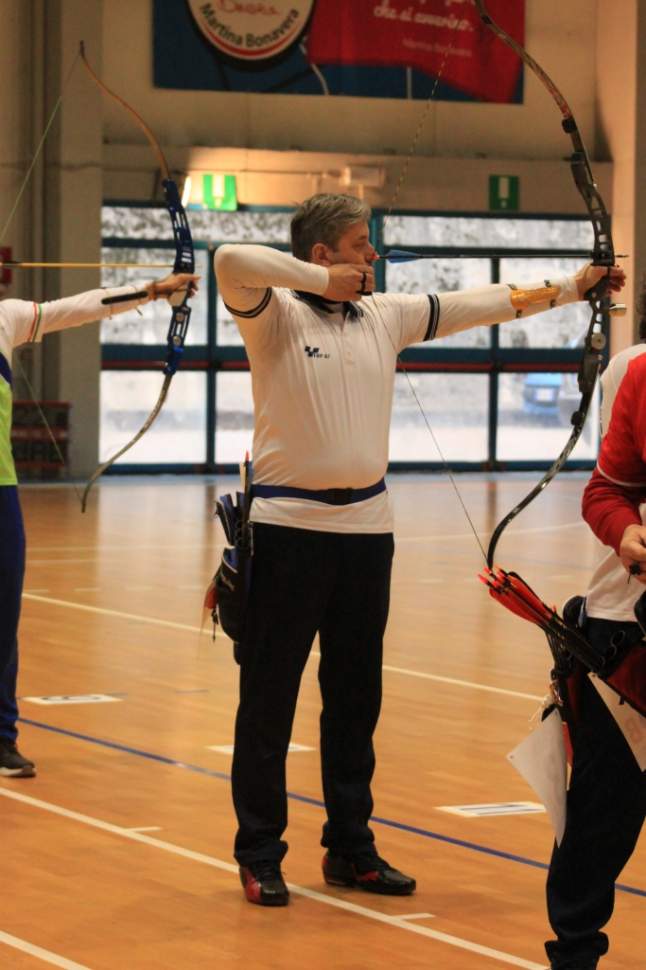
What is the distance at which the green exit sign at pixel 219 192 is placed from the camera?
739 inches

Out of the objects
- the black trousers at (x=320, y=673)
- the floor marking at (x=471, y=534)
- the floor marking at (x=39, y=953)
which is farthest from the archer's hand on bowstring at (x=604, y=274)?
the floor marking at (x=471, y=534)

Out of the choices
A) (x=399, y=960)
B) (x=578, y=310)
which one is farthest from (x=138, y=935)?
(x=578, y=310)

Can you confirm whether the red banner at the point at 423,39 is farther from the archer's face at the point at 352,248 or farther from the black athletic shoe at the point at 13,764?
the archer's face at the point at 352,248

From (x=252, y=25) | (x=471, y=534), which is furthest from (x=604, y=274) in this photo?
(x=252, y=25)

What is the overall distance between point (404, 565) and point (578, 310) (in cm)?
1034

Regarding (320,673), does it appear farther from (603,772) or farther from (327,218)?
(603,772)

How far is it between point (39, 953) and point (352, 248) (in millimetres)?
1660

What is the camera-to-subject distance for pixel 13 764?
5.32m

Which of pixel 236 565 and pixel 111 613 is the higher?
pixel 236 565

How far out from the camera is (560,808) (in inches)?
127

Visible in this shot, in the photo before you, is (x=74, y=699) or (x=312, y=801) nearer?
(x=312, y=801)

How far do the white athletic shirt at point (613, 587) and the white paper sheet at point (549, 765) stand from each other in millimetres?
215

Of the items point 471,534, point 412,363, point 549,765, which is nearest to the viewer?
point 549,765

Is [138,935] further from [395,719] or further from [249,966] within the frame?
[395,719]
